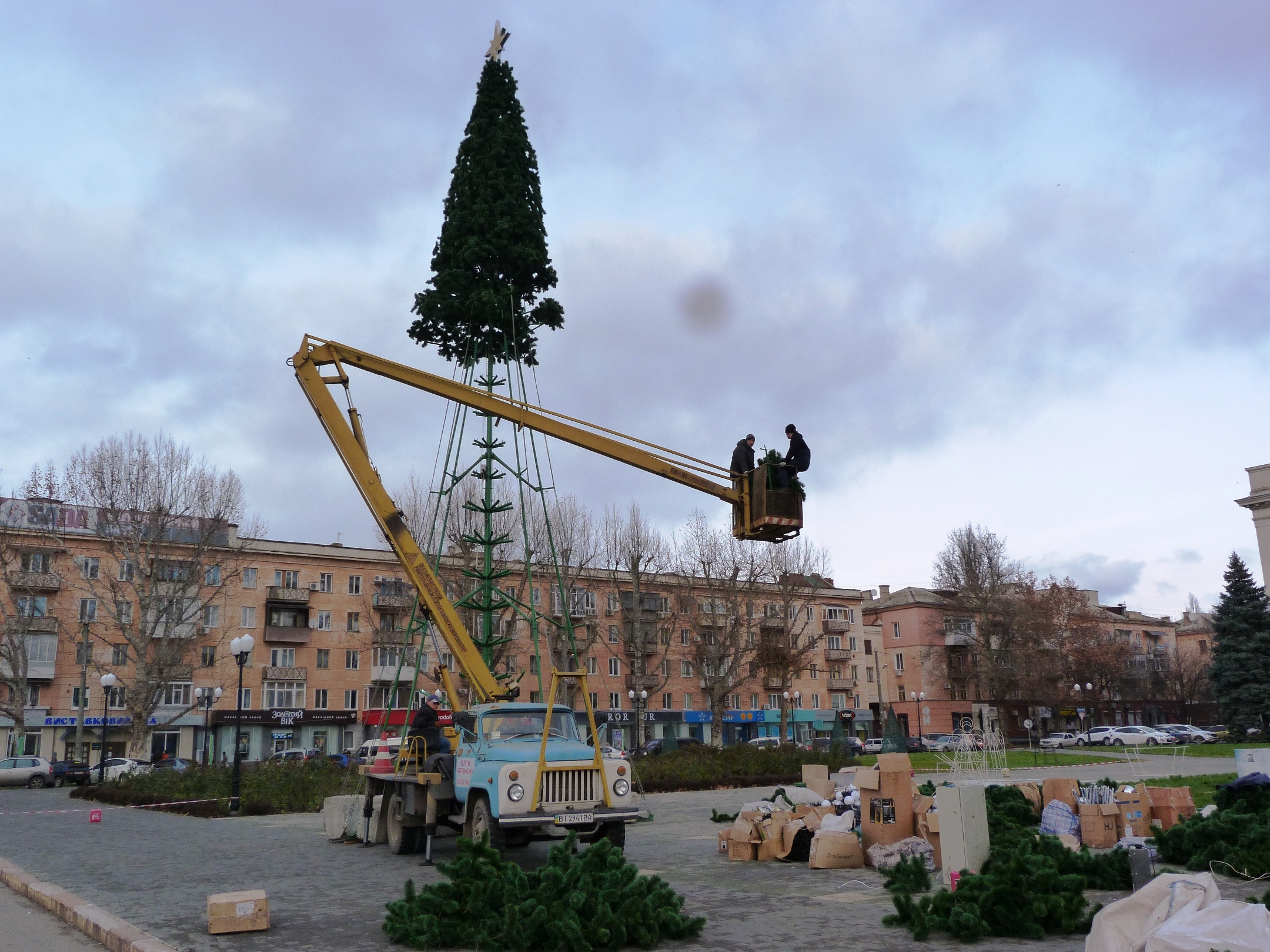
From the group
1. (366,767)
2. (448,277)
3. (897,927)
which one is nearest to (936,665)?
(448,277)

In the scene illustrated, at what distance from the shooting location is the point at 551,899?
754 centimetres

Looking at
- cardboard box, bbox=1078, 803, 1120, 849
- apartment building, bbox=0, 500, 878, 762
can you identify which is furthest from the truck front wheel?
apartment building, bbox=0, 500, 878, 762

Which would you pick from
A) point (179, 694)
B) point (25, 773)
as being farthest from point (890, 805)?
point (179, 694)

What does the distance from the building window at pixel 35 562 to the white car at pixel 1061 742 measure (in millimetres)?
50309

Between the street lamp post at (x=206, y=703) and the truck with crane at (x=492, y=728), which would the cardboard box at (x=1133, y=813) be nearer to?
the truck with crane at (x=492, y=728)

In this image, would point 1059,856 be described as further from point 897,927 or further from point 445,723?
point 445,723

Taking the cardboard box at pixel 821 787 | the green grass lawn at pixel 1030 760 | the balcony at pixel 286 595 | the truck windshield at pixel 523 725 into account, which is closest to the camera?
the truck windshield at pixel 523 725

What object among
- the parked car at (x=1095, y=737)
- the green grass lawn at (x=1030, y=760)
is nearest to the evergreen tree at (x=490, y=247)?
the green grass lawn at (x=1030, y=760)

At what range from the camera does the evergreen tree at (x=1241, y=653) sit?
52.8 m

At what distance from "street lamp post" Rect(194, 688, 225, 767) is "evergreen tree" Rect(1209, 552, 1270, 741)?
51974mm

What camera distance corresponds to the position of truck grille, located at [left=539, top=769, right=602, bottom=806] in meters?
12.0

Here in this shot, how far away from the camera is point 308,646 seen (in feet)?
197

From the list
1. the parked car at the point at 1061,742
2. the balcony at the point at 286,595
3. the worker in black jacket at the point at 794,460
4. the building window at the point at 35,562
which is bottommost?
the parked car at the point at 1061,742

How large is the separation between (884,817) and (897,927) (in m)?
3.71
